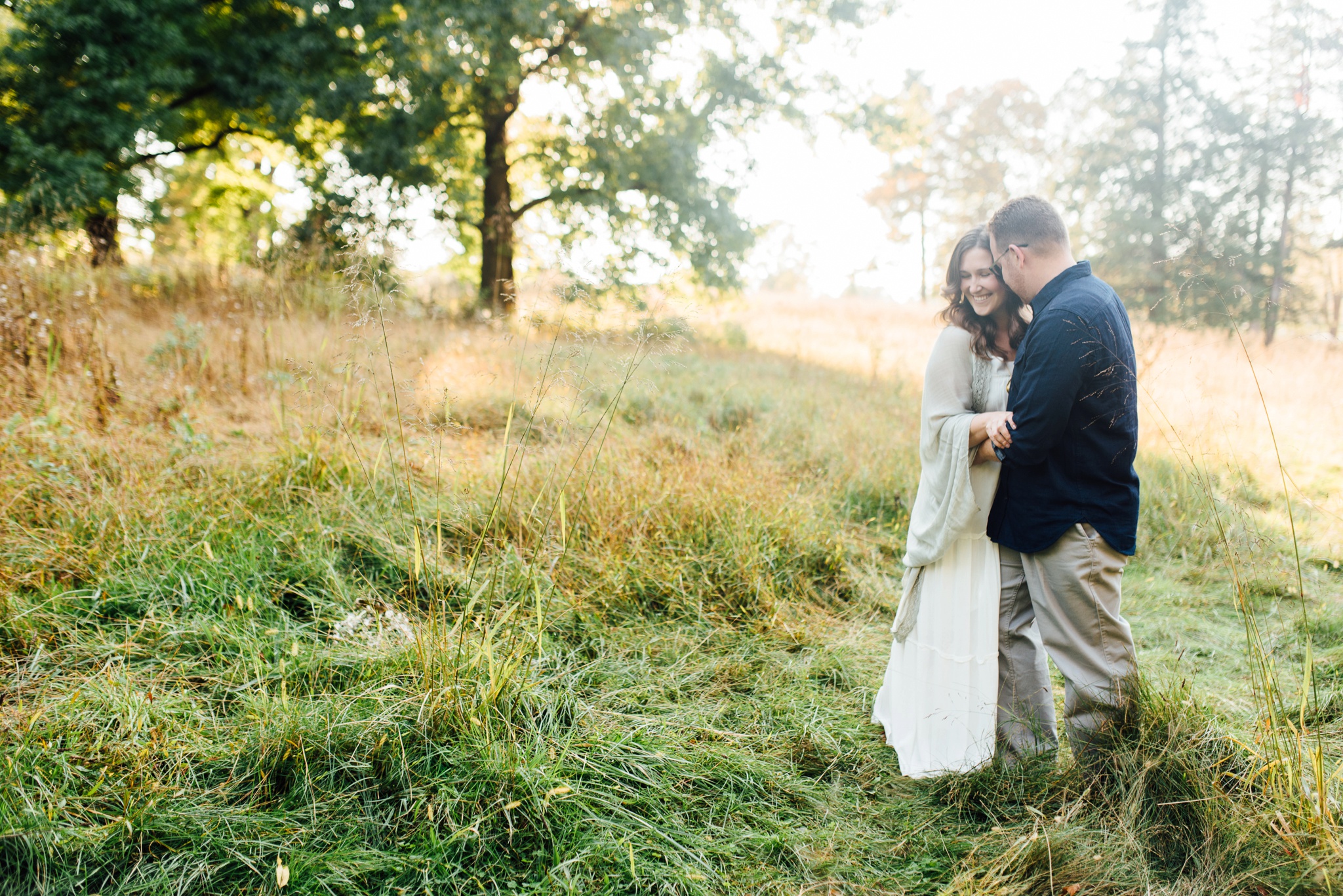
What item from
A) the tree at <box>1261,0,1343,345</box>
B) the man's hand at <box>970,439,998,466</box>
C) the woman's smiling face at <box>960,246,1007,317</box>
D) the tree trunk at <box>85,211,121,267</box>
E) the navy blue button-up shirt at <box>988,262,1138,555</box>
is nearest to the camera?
the navy blue button-up shirt at <box>988,262,1138,555</box>

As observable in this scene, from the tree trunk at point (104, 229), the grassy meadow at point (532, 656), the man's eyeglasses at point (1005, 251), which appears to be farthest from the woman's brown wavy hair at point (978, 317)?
the tree trunk at point (104, 229)

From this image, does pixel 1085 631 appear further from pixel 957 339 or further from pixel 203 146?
pixel 203 146

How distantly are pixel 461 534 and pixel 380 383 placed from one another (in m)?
1.97

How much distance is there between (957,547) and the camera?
282cm

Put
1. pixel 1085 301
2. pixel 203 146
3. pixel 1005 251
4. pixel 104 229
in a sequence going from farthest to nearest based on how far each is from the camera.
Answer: pixel 203 146, pixel 104 229, pixel 1005 251, pixel 1085 301

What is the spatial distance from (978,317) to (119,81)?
437 inches

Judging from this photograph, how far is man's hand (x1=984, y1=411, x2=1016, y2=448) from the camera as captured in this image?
2529mm

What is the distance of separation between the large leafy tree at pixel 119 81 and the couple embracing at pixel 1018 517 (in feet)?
30.0

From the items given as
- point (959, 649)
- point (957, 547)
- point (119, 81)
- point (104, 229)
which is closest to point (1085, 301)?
point (957, 547)

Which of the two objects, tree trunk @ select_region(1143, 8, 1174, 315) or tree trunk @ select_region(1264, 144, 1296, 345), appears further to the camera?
tree trunk @ select_region(1143, 8, 1174, 315)

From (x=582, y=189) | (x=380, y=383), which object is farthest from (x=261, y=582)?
(x=582, y=189)

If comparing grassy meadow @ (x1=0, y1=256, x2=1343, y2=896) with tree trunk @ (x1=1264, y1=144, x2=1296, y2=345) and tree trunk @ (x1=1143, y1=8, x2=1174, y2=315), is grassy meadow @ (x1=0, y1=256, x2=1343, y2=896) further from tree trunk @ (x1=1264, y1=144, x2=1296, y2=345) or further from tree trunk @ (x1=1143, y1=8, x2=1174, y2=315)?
tree trunk @ (x1=1143, y1=8, x2=1174, y2=315)

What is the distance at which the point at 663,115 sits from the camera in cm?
1219

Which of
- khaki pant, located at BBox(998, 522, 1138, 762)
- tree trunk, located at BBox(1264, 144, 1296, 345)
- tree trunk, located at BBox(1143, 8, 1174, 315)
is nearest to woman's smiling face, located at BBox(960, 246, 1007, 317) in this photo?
khaki pant, located at BBox(998, 522, 1138, 762)
